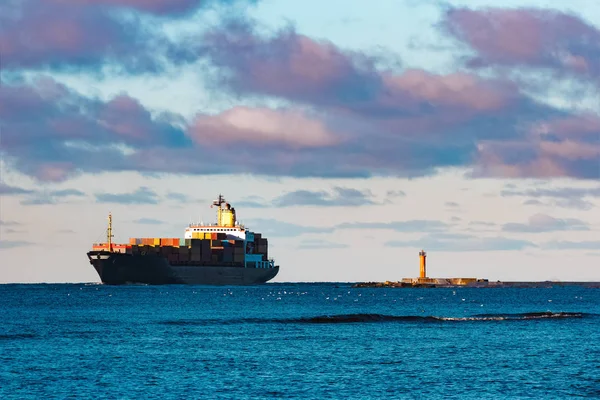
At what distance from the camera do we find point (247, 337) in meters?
87.2

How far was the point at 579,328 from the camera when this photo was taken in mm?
100250

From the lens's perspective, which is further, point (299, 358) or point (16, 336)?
point (16, 336)

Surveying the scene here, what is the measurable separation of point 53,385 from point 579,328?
2445 inches

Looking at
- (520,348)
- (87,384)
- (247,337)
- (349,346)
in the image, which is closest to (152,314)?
(247,337)

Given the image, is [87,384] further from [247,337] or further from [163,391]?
[247,337]

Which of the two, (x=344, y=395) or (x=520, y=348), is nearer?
(x=344, y=395)

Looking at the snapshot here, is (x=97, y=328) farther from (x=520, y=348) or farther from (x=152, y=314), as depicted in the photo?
(x=520, y=348)

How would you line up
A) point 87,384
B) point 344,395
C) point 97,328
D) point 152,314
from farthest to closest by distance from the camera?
point 152,314
point 97,328
point 87,384
point 344,395

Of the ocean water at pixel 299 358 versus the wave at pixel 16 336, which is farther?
the wave at pixel 16 336

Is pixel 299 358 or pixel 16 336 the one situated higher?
pixel 16 336

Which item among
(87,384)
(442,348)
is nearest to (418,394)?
(87,384)

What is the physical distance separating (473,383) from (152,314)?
71.9 metres

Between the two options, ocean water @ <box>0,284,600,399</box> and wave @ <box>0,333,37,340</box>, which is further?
wave @ <box>0,333,37,340</box>

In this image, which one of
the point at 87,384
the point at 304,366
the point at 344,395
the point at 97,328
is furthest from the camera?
the point at 97,328
